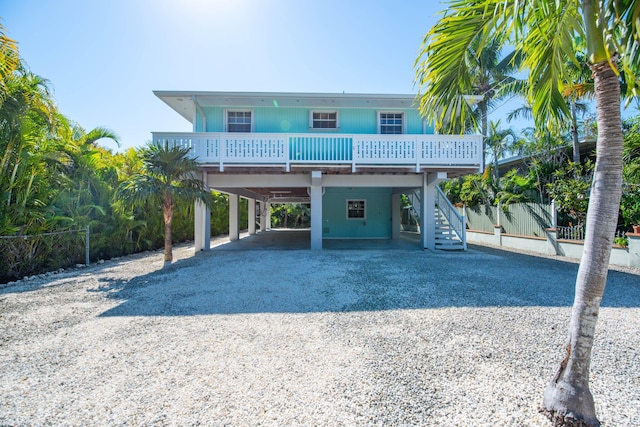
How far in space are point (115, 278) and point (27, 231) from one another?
2.59 meters

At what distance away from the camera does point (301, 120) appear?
1223 centimetres

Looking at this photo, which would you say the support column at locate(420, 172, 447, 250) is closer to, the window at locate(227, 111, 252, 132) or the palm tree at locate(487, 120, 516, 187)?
the window at locate(227, 111, 252, 132)

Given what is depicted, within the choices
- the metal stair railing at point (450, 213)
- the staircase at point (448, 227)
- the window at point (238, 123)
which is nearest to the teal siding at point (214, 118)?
the window at point (238, 123)

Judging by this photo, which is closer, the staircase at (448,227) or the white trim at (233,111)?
the staircase at (448,227)

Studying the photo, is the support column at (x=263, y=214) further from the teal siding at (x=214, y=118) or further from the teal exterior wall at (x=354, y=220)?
the teal siding at (x=214, y=118)

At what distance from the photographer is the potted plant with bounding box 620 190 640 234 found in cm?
830

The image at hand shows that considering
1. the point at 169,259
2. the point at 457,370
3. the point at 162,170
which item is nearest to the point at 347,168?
the point at 162,170

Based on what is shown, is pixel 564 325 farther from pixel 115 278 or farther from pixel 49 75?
pixel 49 75

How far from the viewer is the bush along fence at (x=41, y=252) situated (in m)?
7.00

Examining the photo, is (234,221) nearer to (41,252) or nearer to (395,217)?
(41,252)

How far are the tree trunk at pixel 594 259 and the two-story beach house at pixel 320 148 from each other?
293 inches

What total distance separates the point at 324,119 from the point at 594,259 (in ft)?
37.0

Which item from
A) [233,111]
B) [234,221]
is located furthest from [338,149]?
[234,221]

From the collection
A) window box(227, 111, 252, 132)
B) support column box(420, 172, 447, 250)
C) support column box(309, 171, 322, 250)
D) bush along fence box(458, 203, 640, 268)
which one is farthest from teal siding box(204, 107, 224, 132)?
bush along fence box(458, 203, 640, 268)
